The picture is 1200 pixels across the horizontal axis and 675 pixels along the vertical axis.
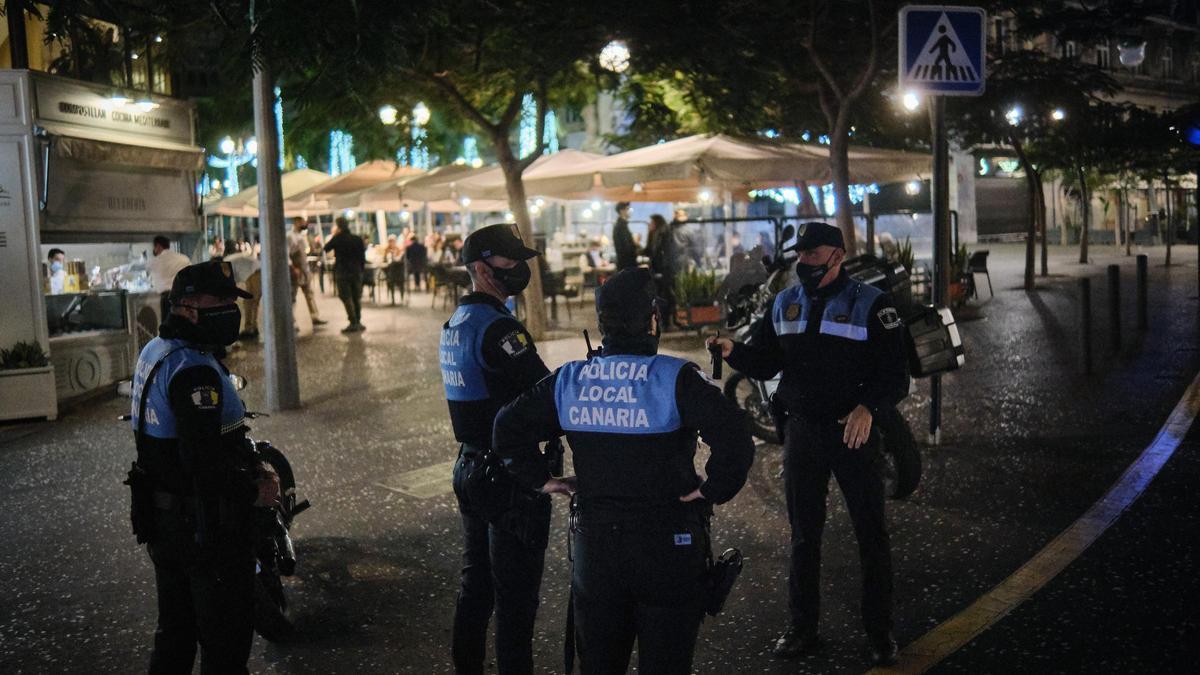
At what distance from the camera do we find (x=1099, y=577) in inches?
220

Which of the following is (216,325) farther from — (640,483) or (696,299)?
(696,299)

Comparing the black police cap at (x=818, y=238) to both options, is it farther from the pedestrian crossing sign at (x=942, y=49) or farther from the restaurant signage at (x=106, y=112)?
the restaurant signage at (x=106, y=112)

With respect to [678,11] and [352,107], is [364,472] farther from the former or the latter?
[352,107]

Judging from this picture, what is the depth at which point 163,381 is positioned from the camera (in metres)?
3.86

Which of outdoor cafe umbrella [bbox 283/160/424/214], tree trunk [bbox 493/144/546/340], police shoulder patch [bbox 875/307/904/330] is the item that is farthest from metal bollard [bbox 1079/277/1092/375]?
outdoor cafe umbrella [bbox 283/160/424/214]

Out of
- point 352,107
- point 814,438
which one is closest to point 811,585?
point 814,438

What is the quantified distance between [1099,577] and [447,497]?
4.03m

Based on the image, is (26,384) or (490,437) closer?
(490,437)

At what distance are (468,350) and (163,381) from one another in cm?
105

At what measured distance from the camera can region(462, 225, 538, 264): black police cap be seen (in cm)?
423

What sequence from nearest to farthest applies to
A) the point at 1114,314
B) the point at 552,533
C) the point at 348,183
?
the point at 552,533
the point at 1114,314
the point at 348,183

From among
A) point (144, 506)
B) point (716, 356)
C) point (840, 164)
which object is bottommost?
point (144, 506)

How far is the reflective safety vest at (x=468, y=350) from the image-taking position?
13.6 feet

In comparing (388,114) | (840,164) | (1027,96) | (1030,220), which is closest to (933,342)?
(840,164)
